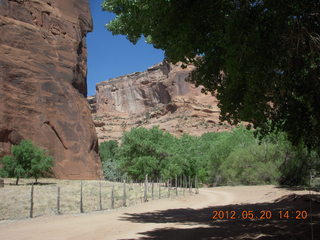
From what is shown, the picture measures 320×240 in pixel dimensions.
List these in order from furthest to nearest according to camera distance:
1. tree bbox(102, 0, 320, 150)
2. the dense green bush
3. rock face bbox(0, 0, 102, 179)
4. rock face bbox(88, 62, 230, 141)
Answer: rock face bbox(88, 62, 230, 141) < rock face bbox(0, 0, 102, 179) < the dense green bush < tree bbox(102, 0, 320, 150)

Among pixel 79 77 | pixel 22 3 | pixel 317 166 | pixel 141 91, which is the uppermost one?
pixel 141 91

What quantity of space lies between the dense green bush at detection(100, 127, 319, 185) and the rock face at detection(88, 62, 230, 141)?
2921 cm

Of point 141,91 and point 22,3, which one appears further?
point 141,91

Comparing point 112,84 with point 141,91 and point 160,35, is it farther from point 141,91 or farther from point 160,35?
point 160,35

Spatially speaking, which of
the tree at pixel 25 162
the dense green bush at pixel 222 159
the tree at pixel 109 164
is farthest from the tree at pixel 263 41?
the tree at pixel 109 164

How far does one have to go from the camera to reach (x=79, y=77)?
4966 cm

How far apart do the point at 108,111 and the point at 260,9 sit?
154027 millimetres

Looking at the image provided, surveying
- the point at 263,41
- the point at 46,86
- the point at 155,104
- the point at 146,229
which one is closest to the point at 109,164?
the point at 46,86

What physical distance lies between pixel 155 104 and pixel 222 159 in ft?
331

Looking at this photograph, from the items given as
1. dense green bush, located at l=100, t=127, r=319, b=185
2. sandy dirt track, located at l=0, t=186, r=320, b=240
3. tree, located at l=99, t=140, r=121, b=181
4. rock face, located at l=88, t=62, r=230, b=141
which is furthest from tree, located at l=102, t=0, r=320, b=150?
rock face, located at l=88, t=62, r=230, b=141

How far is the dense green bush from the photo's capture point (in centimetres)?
3005

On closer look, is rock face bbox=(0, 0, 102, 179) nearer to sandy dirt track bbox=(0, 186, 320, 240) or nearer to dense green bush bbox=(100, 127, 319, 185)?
dense green bush bbox=(100, 127, 319, 185)

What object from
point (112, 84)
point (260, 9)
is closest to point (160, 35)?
point (260, 9)

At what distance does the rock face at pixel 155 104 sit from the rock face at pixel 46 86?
37.1 m
